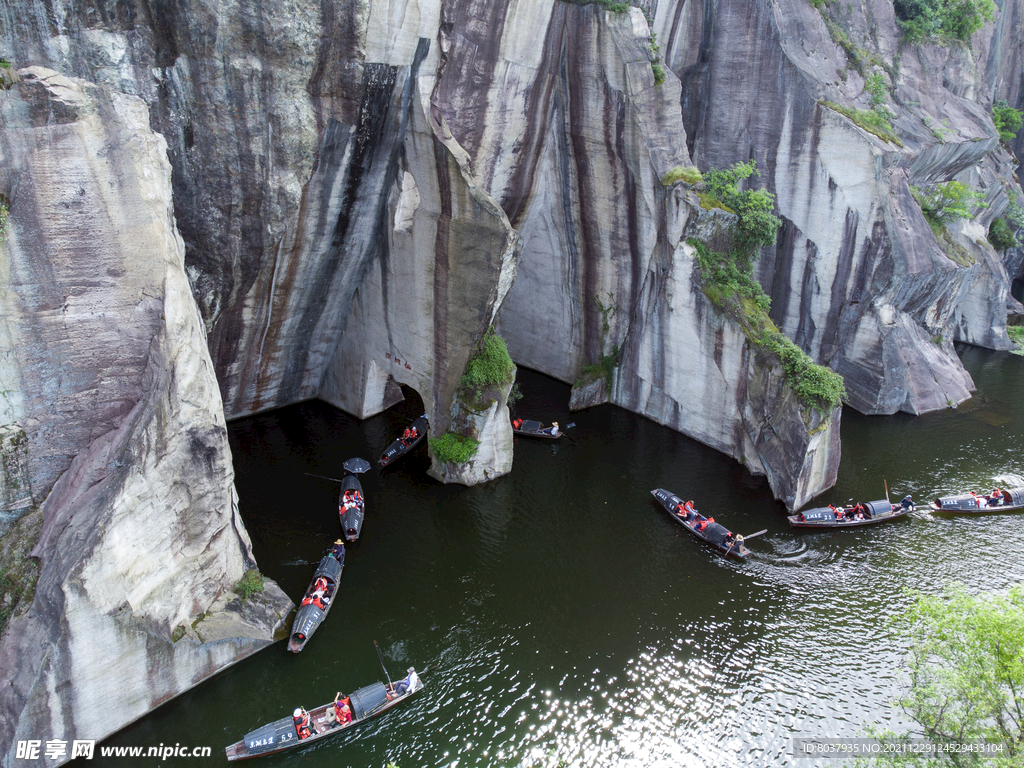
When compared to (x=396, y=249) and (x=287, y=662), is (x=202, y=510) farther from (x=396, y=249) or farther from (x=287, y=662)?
(x=396, y=249)

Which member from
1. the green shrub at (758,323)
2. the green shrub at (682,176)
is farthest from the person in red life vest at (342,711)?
the green shrub at (682,176)

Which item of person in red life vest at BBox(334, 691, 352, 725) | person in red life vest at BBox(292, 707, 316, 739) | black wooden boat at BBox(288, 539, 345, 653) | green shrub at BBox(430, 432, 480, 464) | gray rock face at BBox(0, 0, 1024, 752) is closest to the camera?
gray rock face at BBox(0, 0, 1024, 752)

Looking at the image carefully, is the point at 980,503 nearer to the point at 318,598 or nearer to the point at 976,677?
the point at 976,677

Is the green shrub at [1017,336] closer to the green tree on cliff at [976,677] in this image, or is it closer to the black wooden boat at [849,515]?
the black wooden boat at [849,515]

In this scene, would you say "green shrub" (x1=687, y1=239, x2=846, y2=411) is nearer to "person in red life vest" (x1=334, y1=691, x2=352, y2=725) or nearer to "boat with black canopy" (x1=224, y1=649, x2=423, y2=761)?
"boat with black canopy" (x1=224, y1=649, x2=423, y2=761)

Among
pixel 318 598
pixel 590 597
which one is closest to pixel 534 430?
pixel 590 597

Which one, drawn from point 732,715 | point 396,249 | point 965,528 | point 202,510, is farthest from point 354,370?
point 965,528

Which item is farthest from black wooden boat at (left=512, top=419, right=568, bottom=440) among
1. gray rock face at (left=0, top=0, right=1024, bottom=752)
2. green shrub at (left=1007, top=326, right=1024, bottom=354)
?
green shrub at (left=1007, top=326, right=1024, bottom=354)
